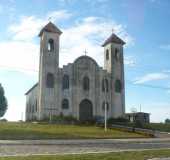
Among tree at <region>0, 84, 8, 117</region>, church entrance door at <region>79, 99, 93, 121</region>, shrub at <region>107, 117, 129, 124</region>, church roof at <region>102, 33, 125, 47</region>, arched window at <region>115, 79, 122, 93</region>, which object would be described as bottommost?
shrub at <region>107, 117, 129, 124</region>

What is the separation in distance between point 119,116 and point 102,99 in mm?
4068

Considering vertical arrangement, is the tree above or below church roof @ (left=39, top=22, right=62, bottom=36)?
below

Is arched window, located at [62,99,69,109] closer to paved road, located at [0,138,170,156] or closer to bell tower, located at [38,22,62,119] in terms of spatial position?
bell tower, located at [38,22,62,119]

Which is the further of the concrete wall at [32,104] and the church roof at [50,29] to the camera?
the concrete wall at [32,104]

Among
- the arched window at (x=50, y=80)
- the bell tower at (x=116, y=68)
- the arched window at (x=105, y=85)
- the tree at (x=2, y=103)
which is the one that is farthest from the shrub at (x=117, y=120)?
the tree at (x=2, y=103)

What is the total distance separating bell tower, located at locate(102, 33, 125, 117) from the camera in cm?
6069

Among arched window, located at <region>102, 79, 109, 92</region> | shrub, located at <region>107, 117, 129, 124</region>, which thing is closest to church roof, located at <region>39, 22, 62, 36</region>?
arched window, located at <region>102, 79, 109, 92</region>

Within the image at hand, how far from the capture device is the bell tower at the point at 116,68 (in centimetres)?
6069

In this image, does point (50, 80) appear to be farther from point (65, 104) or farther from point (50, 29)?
point (50, 29)

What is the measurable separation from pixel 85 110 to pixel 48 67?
9347 millimetres

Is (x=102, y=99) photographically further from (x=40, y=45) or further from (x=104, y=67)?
(x=40, y=45)

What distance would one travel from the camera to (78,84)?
58.2 m

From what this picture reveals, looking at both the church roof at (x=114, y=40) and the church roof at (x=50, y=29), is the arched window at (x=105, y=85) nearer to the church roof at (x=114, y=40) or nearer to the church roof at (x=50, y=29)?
the church roof at (x=114, y=40)

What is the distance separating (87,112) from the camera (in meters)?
58.2
